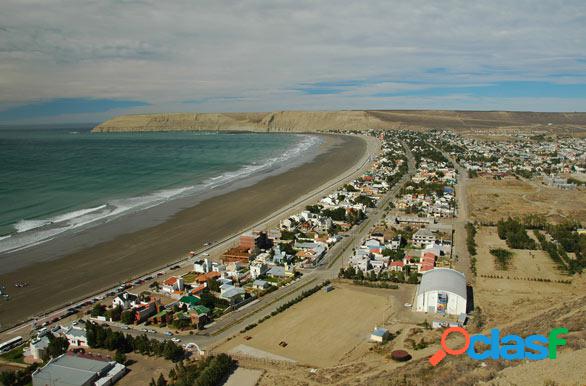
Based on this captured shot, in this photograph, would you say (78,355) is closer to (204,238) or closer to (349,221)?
(204,238)

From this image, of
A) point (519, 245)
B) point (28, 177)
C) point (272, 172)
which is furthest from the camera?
point (272, 172)

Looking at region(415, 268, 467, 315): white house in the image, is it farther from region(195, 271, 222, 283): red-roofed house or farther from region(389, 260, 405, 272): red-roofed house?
region(195, 271, 222, 283): red-roofed house

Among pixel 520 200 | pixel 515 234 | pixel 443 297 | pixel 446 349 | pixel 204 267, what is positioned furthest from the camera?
pixel 520 200

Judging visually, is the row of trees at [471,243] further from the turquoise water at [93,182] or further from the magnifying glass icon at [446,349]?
the turquoise water at [93,182]

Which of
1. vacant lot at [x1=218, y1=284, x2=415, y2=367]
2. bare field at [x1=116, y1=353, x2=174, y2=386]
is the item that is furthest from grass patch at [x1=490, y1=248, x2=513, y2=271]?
bare field at [x1=116, y1=353, x2=174, y2=386]

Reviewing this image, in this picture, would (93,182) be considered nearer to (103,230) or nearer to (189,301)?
(103,230)

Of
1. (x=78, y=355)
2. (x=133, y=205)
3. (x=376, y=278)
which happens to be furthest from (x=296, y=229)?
(x=78, y=355)

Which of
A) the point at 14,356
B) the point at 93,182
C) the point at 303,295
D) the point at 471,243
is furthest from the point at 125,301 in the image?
the point at 93,182
